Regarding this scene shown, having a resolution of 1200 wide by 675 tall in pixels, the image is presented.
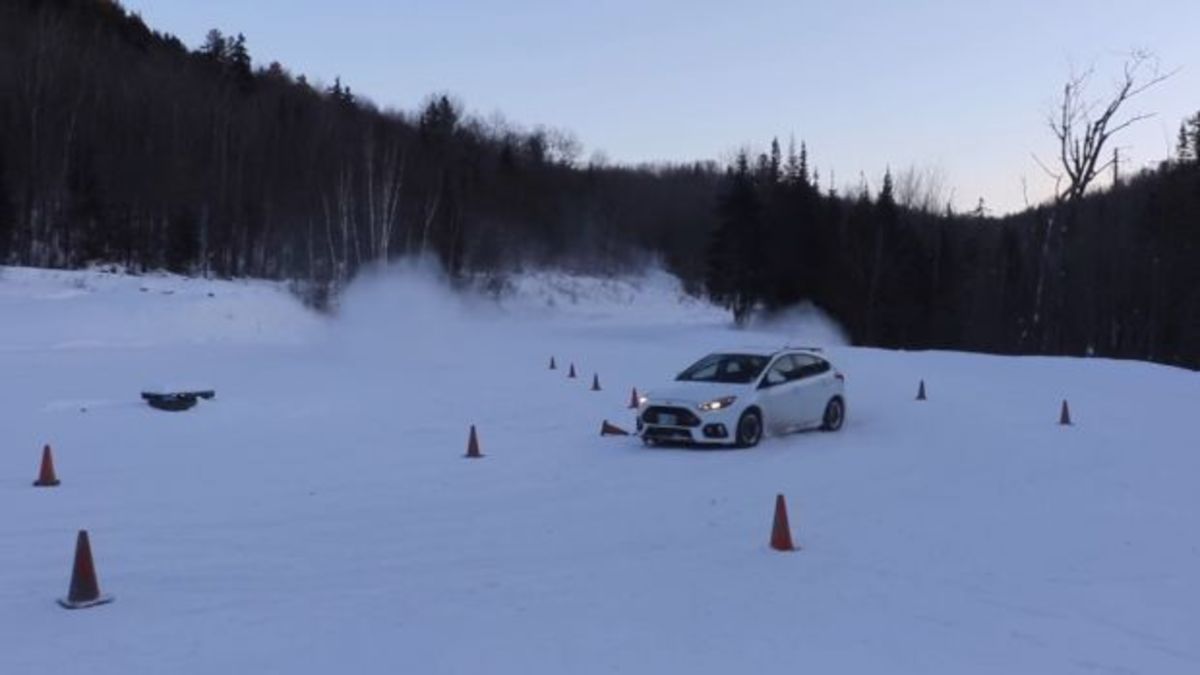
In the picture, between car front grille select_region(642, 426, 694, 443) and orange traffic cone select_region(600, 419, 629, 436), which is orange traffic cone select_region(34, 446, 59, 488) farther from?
orange traffic cone select_region(600, 419, 629, 436)

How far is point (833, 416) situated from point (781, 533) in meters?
10.1

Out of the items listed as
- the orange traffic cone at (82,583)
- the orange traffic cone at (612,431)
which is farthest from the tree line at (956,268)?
the orange traffic cone at (82,583)

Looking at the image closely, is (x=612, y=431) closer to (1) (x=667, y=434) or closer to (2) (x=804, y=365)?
(1) (x=667, y=434)

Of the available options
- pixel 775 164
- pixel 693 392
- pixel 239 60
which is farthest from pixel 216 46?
pixel 693 392

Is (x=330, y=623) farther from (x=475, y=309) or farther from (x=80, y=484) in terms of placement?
(x=475, y=309)

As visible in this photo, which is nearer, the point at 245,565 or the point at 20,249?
the point at 245,565

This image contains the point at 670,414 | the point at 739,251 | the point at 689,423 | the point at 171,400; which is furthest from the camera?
the point at 739,251

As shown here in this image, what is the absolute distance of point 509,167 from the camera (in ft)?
352

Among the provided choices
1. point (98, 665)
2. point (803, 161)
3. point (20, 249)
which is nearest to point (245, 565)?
point (98, 665)

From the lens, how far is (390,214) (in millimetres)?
73500

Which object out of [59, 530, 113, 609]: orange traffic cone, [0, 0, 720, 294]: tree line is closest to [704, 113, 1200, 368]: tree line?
[0, 0, 720, 294]: tree line

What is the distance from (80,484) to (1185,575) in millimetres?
11925

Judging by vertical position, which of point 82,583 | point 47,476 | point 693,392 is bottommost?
point 47,476

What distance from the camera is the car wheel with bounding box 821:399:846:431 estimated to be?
19406 mm
